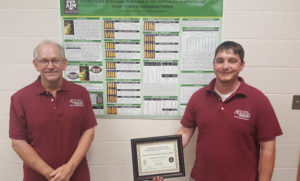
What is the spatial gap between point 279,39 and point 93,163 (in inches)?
74.4

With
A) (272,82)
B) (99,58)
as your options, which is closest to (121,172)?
(99,58)

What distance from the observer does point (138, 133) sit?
1854 mm

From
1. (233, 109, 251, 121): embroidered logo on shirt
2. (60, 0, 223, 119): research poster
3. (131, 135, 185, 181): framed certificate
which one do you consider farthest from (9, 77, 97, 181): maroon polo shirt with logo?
(233, 109, 251, 121): embroidered logo on shirt

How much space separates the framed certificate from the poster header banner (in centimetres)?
96

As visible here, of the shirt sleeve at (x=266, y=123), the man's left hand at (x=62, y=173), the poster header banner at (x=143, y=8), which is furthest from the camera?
the poster header banner at (x=143, y=8)

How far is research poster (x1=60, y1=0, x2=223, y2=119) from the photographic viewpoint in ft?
5.49

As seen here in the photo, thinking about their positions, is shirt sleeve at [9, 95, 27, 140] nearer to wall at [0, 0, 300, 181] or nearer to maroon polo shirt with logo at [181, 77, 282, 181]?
wall at [0, 0, 300, 181]

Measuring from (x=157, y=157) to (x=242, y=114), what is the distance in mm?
626

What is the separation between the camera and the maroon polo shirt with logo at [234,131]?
1313mm

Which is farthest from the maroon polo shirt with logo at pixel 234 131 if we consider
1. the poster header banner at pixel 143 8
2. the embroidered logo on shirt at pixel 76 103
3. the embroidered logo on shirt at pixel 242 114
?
the embroidered logo on shirt at pixel 76 103

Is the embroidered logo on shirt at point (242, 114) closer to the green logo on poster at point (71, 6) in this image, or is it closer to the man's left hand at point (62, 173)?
the man's left hand at point (62, 173)

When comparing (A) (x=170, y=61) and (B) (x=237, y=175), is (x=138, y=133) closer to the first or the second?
(A) (x=170, y=61)

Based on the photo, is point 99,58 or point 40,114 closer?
point 40,114

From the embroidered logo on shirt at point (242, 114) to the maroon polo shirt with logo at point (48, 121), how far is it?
1040 mm
